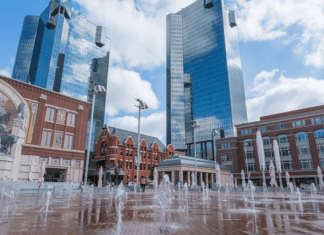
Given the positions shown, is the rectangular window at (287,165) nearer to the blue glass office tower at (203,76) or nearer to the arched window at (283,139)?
the arched window at (283,139)

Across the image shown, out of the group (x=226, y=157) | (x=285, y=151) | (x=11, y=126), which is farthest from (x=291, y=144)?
(x=11, y=126)

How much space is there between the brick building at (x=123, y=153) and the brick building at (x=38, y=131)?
1915 cm

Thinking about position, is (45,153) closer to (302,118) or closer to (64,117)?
(64,117)

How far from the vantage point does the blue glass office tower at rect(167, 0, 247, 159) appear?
10606 cm

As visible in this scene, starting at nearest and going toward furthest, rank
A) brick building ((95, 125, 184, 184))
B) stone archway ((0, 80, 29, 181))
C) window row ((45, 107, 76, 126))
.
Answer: stone archway ((0, 80, 29, 181)), window row ((45, 107, 76, 126)), brick building ((95, 125, 184, 184))

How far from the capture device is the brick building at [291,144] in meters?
53.4

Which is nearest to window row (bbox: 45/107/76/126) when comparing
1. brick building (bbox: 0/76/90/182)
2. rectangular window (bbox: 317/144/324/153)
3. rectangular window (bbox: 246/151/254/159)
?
brick building (bbox: 0/76/90/182)

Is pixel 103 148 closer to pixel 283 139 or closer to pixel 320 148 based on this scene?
pixel 283 139

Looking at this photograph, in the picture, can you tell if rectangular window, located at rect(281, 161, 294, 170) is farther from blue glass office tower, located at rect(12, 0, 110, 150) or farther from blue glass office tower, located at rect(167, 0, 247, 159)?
blue glass office tower, located at rect(12, 0, 110, 150)

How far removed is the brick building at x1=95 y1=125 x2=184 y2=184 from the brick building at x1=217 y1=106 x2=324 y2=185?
26130 millimetres

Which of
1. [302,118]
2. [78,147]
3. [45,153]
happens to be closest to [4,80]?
[45,153]

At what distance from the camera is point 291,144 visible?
56875 mm

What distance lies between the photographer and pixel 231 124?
100438mm

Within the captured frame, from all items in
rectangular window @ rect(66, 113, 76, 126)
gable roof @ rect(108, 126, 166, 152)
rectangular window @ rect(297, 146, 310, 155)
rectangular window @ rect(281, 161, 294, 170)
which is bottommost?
rectangular window @ rect(281, 161, 294, 170)
